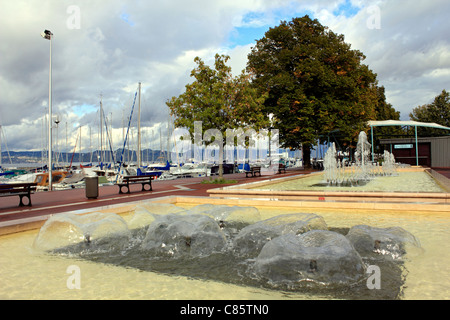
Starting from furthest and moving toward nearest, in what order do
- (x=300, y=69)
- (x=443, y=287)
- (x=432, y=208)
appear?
(x=300, y=69) → (x=432, y=208) → (x=443, y=287)

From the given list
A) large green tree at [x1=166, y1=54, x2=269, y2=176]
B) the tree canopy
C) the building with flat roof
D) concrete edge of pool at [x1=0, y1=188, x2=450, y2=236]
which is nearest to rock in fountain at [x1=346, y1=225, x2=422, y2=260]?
concrete edge of pool at [x1=0, y1=188, x2=450, y2=236]

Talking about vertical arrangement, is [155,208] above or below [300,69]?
below

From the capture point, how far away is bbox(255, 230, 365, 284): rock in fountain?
14.8 ft

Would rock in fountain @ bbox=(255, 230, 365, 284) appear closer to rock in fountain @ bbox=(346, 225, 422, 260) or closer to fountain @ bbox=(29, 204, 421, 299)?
fountain @ bbox=(29, 204, 421, 299)

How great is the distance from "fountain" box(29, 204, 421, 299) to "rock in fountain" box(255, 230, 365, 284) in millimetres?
13

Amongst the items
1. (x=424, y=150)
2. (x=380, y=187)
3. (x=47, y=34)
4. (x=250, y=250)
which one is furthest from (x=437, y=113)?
(x=250, y=250)

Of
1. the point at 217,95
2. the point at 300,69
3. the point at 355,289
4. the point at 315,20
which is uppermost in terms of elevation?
the point at 315,20

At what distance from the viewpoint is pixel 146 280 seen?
4.53 metres

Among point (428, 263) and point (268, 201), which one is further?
point (268, 201)

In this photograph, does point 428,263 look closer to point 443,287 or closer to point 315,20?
point 443,287

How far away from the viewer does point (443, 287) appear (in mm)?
4117
